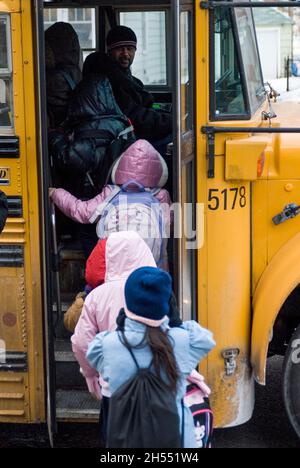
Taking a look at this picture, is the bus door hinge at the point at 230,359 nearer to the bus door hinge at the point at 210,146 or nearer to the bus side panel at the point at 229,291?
the bus side panel at the point at 229,291

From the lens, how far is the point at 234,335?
400 centimetres

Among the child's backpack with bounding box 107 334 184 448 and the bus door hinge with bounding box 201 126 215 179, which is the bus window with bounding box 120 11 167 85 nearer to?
the bus door hinge with bounding box 201 126 215 179

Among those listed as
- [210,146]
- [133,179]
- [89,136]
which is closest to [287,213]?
[210,146]

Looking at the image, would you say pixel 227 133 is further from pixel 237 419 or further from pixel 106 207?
pixel 237 419

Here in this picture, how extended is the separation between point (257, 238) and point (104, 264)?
776mm

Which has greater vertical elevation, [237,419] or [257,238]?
[257,238]

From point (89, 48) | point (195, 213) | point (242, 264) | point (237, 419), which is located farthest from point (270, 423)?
point (89, 48)

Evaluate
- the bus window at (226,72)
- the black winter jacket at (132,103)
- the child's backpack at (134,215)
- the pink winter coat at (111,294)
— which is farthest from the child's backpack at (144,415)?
the black winter jacket at (132,103)

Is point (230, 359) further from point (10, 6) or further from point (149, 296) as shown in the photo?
point (10, 6)

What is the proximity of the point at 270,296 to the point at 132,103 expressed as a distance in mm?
1573

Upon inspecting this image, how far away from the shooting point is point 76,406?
405cm

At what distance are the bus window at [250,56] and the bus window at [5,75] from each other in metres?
1.10

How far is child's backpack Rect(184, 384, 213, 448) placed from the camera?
10.6 ft

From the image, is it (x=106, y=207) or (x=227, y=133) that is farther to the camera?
(x=106, y=207)
